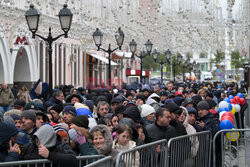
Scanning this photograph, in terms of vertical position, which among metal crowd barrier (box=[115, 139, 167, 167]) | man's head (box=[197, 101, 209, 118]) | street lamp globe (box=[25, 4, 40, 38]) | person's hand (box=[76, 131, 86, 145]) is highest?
street lamp globe (box=[25, 4, 40, 38])

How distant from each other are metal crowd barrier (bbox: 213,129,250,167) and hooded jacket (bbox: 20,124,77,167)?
4.27 metres

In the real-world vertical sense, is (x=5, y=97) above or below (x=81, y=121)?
below

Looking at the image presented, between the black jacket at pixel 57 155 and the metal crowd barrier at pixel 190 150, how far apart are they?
2220 mm

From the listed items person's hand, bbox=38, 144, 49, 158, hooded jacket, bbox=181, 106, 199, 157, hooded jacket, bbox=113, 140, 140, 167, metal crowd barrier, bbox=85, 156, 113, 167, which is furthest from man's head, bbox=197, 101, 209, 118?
person's hand, bbox=38, 144, 49, 158

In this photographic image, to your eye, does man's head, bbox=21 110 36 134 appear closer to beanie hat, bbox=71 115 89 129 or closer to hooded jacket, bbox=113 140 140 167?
beanie hat, bbox=71 115 89 129

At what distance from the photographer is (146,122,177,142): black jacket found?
9.24 meters

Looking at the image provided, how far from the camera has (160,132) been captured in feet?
30.5

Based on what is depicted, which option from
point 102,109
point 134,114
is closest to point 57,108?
point 102,109

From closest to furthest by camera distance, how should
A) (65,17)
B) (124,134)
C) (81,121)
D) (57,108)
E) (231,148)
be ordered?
(124,134) → (81,121) → (231,148) → (57,108) → (65,17)

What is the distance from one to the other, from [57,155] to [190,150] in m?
3.47

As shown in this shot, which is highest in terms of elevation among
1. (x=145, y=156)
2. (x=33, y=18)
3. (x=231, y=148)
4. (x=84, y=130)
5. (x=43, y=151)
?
(x=33, y=18)

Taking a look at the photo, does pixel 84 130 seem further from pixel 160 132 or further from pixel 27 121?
pixel 160 132

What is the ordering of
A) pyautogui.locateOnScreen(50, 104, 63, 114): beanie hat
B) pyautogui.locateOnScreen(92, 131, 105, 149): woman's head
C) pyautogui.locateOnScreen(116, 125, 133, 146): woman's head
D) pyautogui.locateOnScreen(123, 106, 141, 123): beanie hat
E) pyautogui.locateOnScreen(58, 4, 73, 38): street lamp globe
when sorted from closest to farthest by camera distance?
pyautogui.locateOnScreen(92, 131, 105, 149): woman's head → pyautogui.locateOnScreen(116, 125, 133, 146): woman's head → pyautogui.locateOnScreen(123, 106, 141, 123): beanie hat → pyautogui.locateOnScreen(50, 104, 63, 114): beanie hat → pyautogui.locateOnScreen(58, 4, 73, 38): street lamp globe

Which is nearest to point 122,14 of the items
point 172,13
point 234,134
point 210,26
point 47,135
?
point 172,13
